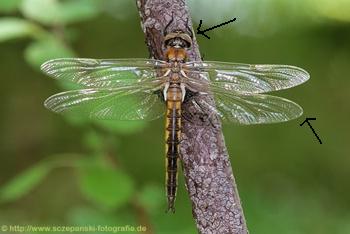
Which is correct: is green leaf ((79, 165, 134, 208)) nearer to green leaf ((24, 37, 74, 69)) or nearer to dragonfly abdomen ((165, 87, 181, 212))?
green leaf ((24, 37, 74, 69))

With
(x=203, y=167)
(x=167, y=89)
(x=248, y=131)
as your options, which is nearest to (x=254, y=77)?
(x=167, y=89)

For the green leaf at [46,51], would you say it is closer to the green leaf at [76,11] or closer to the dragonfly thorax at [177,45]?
the green leaf at [76,11]

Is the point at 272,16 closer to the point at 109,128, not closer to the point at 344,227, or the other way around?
the point at 344,227

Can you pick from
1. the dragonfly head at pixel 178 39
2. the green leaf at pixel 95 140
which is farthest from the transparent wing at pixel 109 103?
the green leaf at pixel 95 140

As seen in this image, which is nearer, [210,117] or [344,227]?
[210,117]

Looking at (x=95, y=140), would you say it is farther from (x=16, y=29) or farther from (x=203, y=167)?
(x=203, y=167)

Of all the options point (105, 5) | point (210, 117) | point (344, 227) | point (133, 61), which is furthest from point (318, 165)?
point (210, 117)

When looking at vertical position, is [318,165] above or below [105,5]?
below
